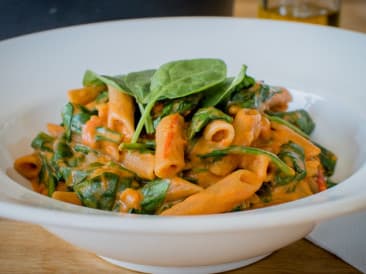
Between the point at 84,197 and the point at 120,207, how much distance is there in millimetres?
81

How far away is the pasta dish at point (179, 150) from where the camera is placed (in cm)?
142

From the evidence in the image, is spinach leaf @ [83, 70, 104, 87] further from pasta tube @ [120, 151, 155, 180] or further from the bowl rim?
the bowl rim

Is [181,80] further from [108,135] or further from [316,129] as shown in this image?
[316,129]

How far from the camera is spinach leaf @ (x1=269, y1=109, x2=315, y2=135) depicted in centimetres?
181

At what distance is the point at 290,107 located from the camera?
1.95 m

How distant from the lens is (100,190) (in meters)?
1.43

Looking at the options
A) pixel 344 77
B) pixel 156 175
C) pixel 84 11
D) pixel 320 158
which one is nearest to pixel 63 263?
pixel 156 175

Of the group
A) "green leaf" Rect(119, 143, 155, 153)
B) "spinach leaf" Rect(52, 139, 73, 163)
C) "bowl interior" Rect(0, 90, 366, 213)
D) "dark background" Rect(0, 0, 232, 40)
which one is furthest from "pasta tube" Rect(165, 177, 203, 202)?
"dark background" Rect(0, 0, 232, 40)

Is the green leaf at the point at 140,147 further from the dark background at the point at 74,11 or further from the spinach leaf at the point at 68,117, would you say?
the dark background at the point at 74,11

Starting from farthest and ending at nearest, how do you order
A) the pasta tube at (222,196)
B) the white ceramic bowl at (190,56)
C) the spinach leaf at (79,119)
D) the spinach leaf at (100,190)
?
the spinach leaf at (79,119), the spinach leaf at (100,190), the pasta tube at (222,196), the white ceramic bowl at (190,56)

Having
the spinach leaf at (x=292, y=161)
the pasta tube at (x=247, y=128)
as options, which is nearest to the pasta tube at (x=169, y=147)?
the pasta tube at (x=247, y=128)

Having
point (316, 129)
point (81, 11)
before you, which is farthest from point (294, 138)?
point (81, 11)

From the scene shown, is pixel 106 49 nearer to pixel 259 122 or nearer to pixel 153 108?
pixel 153 108

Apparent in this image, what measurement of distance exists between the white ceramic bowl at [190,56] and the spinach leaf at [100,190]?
0.12 m
